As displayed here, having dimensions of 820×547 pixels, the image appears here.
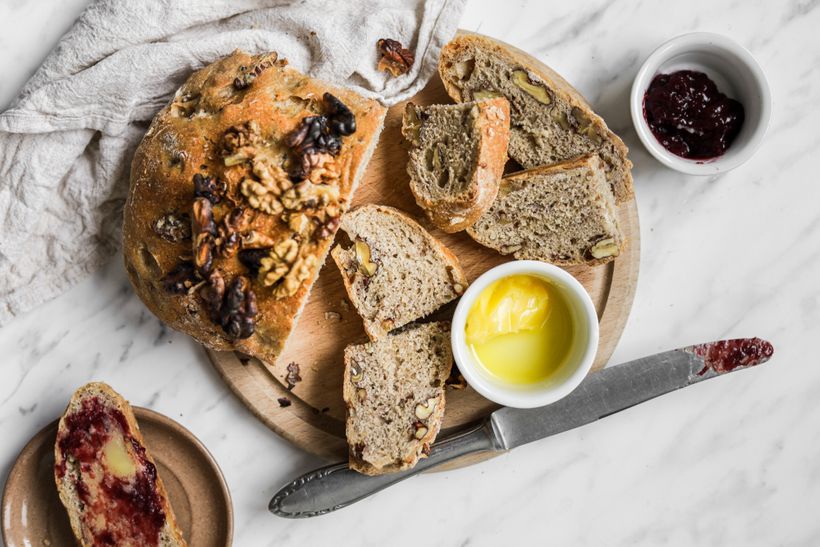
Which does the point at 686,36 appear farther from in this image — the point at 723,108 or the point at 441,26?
the point at 441,26

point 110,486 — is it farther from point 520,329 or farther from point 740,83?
point 740,83

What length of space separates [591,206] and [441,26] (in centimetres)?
109

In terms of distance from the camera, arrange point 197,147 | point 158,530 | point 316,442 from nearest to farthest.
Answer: point 197,147 → point 158,530 → point 316,442

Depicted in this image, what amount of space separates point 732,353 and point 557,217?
3.54 feet

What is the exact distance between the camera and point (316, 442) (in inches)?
140

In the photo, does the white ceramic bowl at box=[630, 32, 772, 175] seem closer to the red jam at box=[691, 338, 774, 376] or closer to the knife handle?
the red jam at box=[691, 338, 774, 376]

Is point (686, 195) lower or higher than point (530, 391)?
higher

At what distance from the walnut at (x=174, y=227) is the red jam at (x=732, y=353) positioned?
237 centimetres

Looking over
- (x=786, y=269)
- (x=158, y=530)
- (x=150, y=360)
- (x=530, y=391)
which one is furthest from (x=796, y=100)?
(x=158, y=530)

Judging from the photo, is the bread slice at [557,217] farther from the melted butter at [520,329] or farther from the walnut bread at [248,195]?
the walnut bread at [248,195]

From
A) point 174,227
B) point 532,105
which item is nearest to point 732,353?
point 532,105

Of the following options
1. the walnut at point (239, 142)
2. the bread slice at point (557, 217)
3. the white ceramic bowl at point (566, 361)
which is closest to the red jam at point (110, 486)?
the walnut at point (239, 142)

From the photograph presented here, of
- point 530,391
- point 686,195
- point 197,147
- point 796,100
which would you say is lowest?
point 530,391

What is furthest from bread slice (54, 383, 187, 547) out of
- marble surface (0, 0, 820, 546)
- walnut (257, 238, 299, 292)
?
walnut (257, 238, 299, 292)
